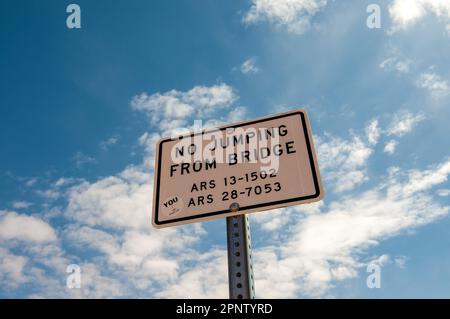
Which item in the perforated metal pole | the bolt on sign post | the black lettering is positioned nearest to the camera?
the perforated metal pole

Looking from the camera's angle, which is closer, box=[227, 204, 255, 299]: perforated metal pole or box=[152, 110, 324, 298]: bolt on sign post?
box=[227, 204, 255, 299]: perforated metal pole

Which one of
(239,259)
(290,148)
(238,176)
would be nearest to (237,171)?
(238,176)

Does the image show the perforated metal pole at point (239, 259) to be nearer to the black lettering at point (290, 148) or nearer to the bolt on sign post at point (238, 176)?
the bolt on sign post at point (238, 176)

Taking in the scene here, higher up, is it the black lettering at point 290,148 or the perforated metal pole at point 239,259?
the black lettering at point 290,148

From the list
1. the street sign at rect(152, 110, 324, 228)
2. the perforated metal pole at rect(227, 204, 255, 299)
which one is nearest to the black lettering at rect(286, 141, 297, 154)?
the street sign at rect(152, 110, 324, 228)

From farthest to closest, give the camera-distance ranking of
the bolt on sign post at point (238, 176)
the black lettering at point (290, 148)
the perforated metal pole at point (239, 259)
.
A: the black lettering at point (290, 148)
the bolt on sign post at point (238, 176)
the perforated metal pole at point (239, 259)

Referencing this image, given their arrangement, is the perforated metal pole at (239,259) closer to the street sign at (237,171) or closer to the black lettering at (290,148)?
the street sign at (237,171)

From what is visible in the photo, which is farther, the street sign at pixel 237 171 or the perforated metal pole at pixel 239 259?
the street sign at pixel 237 171

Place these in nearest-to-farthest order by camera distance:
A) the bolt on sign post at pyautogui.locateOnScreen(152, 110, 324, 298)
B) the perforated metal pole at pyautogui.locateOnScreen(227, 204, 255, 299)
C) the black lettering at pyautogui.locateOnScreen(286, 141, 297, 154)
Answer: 1. the perforated metal pole at pyautogui.locateOnScreen(227, 204, 255, 299)
2. the bolt on sign post at pyautogui.locateOnScreen(152, 110, 324, 298)
3. the black lettering at pyautogui.locateOnScreen(286, 141, 297, 154)

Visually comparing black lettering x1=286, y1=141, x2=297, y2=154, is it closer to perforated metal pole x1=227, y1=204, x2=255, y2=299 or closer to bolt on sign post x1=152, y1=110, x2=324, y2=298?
bolt on sign post x1=152, y1=110, x2=324, y2=298

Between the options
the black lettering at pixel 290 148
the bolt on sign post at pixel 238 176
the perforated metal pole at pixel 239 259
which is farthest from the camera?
the black lettering at pixel 290 148

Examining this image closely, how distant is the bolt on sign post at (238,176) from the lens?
2.08 metres

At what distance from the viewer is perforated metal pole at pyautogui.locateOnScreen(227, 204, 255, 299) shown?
72.6 inches

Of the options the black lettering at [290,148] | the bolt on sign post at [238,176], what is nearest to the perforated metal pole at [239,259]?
the bolt on sign post at [238,176]
